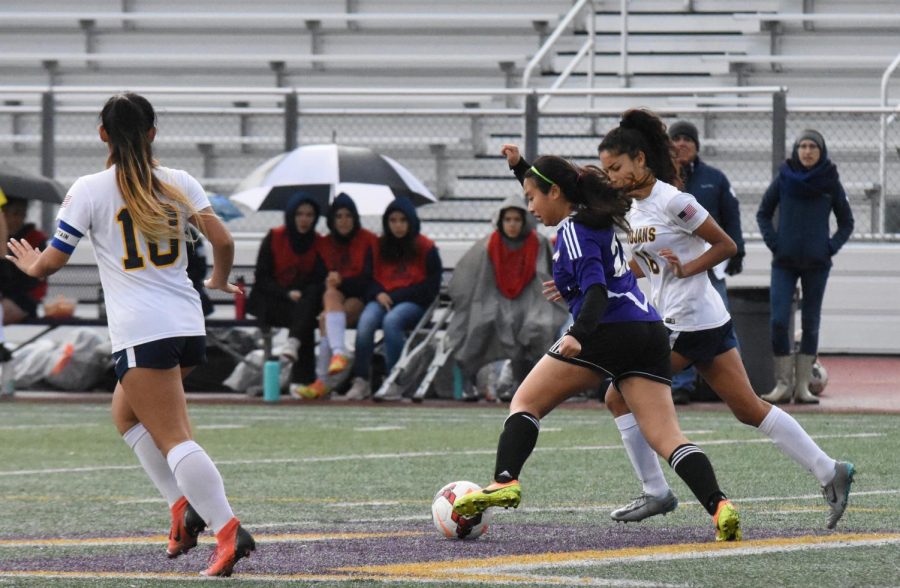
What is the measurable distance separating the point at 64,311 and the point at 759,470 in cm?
853

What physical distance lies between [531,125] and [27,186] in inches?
185

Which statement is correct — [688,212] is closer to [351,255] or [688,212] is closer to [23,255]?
[23,255]

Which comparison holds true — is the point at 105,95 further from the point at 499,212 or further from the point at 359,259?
the point at 499,212

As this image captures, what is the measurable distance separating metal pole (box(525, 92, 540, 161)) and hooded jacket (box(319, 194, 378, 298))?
6.03ft

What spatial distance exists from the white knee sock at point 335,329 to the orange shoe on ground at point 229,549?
9.05m

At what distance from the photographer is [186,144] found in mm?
19453

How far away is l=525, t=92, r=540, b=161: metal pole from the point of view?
51.3 feet

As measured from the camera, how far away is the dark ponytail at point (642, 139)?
664 centimetres

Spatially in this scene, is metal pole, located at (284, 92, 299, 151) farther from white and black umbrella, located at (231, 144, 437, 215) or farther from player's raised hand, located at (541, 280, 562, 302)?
player's raised hand, located at (541, 280, 562, 302)

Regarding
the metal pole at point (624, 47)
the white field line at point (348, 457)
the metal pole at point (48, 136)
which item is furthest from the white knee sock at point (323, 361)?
the metal pole at point (624, 47)

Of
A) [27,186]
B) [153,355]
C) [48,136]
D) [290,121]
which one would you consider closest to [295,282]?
[290,121]

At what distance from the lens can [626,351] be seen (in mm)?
6109

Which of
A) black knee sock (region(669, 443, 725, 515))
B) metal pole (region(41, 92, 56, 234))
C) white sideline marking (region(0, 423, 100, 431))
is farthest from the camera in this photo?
metal pole (region(41, 92, 56, 234))

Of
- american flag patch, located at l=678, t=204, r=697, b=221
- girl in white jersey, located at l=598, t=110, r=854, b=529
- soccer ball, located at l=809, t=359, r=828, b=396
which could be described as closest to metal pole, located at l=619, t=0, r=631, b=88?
soccer ball, located at l=809, t=359, r=828, b=396
